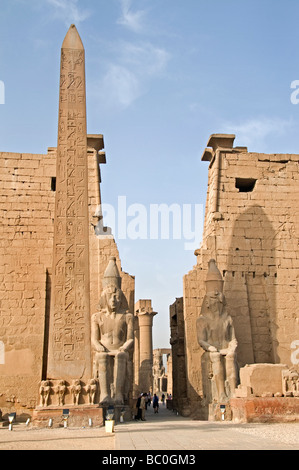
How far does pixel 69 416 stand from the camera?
636 centimetres

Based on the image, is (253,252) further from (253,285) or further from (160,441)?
(160,441)

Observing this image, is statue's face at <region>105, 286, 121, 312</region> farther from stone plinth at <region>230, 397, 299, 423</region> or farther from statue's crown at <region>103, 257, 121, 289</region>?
stone plinth at <region>230, 397, 299, 423</region>

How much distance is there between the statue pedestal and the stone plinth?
182cm

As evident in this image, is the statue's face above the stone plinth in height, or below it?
above

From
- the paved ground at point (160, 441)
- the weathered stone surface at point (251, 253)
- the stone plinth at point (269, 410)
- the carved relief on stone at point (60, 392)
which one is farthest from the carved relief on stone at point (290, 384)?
the weathered stone surface at point (251, 253)

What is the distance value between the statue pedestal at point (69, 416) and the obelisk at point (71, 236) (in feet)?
1.30

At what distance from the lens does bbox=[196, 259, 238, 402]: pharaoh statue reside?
866cm

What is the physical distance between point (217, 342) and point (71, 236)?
354 centimetres

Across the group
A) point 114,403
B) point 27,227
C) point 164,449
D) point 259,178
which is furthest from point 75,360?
point 259,178

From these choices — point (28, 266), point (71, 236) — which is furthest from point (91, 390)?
point (28, 266)

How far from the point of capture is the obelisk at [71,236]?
672 cm

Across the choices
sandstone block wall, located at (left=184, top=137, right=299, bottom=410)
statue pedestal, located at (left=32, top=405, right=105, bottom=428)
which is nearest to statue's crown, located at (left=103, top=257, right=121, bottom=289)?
sandstone block wall, located at (left=184, top=137, right=299, bottom=410)

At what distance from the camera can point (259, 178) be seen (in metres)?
11.7
